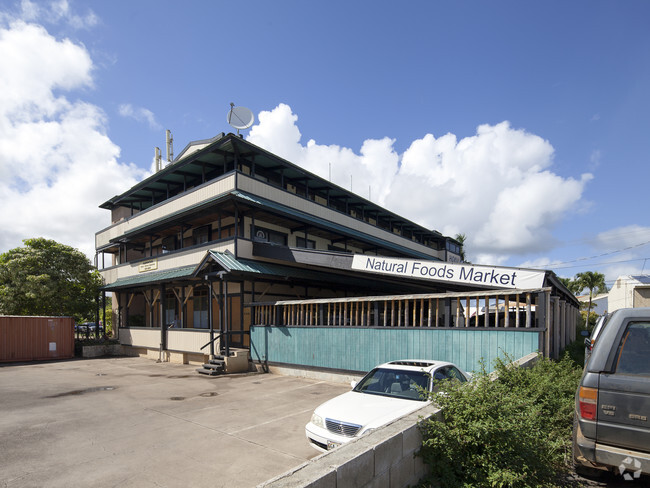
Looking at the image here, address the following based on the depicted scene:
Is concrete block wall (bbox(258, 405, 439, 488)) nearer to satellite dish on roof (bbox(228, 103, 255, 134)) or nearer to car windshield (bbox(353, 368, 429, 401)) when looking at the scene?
car windshield (bbox(353, 368, 429, 401))

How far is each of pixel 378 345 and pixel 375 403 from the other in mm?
5745

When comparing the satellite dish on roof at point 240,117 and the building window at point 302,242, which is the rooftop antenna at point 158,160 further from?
the building window at point 302,242

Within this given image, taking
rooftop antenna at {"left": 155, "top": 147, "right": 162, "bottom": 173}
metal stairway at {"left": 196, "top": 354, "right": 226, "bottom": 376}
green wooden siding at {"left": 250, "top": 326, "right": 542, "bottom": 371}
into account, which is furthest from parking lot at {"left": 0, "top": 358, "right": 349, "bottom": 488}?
rooftop antenna at {"left": 155, "top": 147, "right": 162, "bottom": 173}

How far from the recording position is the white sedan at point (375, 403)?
5.47 metres

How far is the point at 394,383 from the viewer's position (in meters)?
6.68

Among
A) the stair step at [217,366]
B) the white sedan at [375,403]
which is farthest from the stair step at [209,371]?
the white sedan at [375,403]

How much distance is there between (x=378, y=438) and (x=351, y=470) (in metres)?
0.70

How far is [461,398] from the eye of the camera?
478 centimetres

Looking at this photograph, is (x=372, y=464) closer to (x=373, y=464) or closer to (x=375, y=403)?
(x=373, y=464)

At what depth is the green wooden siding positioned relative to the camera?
30.7ft

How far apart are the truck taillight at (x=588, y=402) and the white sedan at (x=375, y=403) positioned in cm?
158

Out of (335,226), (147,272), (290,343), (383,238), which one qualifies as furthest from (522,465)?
(383,238)

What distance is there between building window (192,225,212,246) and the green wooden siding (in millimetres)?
7387

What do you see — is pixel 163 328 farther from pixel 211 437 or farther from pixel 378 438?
pixel 378 438
